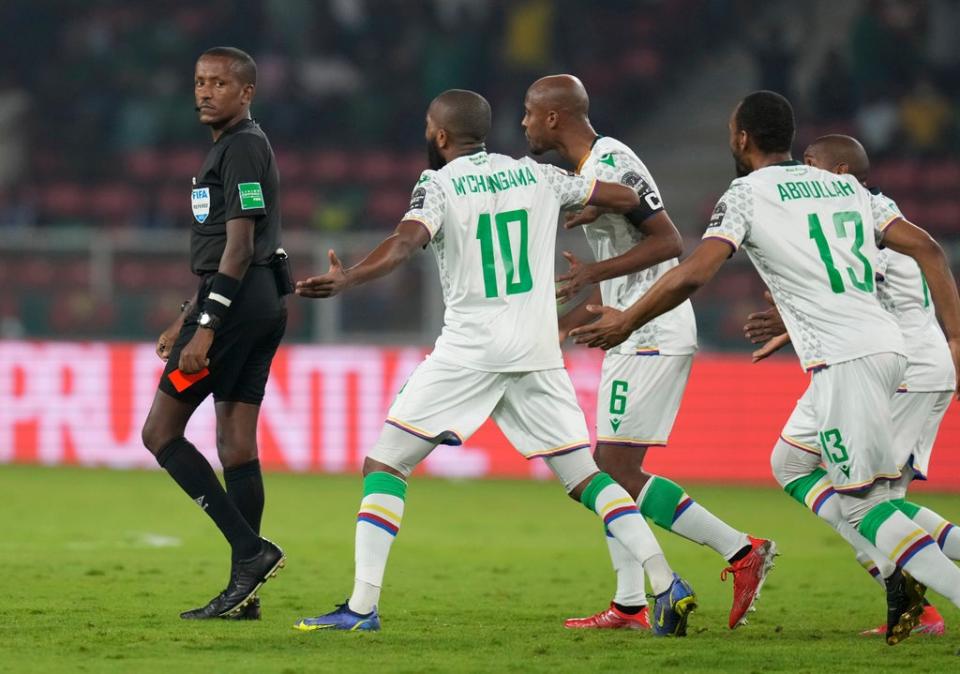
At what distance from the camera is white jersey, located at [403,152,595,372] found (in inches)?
244

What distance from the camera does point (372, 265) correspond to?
579 cm

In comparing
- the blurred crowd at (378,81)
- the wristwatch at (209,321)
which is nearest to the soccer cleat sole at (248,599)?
the wristwatch at (209,321)

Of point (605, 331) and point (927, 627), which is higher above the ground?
point (605, 331)

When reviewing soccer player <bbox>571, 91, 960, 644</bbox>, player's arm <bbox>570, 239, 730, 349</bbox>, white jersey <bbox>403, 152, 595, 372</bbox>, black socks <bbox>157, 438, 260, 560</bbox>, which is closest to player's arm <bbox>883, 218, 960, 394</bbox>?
soccer player <bbox>571, 91, 960, 644</bbox>

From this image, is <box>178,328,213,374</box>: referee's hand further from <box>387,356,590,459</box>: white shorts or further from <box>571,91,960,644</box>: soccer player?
<box>571,91,960,644</box>: soccer player

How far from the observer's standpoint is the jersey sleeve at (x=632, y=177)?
664cm

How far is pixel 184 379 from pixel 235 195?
0.80m

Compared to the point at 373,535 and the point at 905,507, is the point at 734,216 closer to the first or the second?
the point at 905,507

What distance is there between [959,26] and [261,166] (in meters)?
16.3

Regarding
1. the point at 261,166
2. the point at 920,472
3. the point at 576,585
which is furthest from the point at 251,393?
the point at 920,472

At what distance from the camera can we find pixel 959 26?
20703 millimetres

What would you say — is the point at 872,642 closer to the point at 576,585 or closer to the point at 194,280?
the point at 576,585

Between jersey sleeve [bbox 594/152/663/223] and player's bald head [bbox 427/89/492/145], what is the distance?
62cm

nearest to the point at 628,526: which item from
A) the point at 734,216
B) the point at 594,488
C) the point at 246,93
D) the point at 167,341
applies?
the point at 594,488
